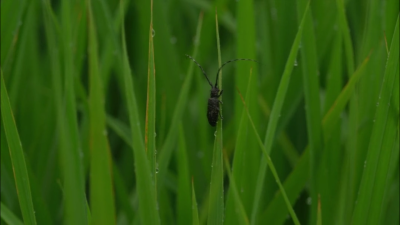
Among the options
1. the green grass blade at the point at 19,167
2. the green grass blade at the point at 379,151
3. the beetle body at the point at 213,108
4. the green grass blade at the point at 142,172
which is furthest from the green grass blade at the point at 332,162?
the green grass blade at the point at 19,167

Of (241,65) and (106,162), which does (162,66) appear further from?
(106,162)

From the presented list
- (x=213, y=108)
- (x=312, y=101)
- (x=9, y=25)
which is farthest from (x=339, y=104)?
(x=9, y=25)

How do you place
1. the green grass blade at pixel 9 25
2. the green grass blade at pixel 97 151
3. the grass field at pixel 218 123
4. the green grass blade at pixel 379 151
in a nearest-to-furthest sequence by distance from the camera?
the green grass blade at pixel 97 151
the grass field at pixel 218 123
the green grass blade at pixel 379 151
the green grass blade at pixel 9 25

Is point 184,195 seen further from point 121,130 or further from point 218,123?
point 121,130

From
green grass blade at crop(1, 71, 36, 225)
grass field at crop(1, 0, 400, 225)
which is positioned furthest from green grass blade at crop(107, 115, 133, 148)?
green grass blade at crop(1, 71, 36, 225)

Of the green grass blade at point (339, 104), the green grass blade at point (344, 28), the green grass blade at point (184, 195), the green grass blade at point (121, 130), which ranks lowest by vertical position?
the green grass blade at point (184, 195)

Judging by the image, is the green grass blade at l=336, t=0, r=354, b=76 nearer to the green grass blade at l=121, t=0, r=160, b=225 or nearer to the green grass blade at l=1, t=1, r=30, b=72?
the green grass blade at l=121, t=0, r=160, b=225

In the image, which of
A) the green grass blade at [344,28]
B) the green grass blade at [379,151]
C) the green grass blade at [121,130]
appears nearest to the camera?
the green grass blade at [379,151]

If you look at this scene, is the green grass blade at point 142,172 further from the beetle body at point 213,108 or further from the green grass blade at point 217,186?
the beetle body at point 213,108
